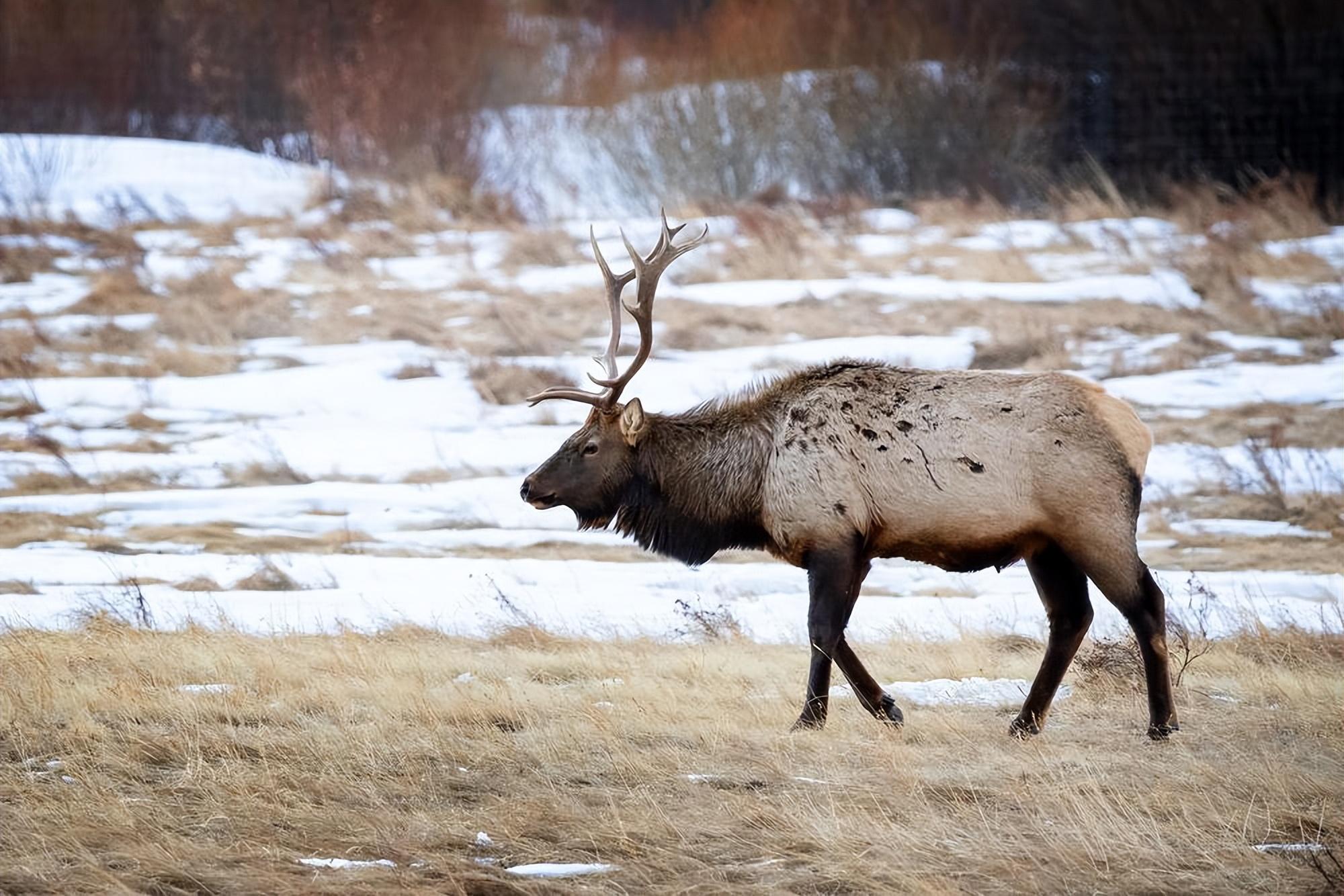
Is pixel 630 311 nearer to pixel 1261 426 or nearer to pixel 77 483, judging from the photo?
pixel 77 483

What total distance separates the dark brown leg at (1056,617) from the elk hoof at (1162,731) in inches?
18.2

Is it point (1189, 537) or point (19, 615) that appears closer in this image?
point (19, 615)

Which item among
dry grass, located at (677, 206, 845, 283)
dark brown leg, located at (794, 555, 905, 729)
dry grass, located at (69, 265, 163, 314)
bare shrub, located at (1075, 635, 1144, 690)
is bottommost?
dry grass, located at (69, 265, 163, 314)

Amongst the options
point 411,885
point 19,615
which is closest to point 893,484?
point 411,885

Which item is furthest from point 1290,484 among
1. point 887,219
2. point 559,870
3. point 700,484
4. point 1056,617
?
point 887,219

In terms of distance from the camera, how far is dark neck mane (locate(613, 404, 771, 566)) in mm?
7254

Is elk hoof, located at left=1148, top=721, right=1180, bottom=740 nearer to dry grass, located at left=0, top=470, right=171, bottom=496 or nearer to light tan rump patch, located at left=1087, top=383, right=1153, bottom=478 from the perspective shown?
light tan rump patch, located at left=1087, top=383, right=1153, bottom=478

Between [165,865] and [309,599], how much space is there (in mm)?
5210

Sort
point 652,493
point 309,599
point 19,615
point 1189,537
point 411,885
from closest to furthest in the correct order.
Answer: point 411,885 → point 652,493 → point 19,615 → point 309,599 → point 1189,537

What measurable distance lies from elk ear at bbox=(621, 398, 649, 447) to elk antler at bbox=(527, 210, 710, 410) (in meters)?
0.11

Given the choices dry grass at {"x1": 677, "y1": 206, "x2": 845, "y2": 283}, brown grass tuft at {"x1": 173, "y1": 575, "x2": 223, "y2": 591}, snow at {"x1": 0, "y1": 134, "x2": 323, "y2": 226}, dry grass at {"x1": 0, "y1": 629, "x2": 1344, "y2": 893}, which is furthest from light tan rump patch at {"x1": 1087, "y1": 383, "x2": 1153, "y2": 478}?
snow at {"x1": 0, "y1": 134, "x2": 323, "y2": 226}

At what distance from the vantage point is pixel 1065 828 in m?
4.95

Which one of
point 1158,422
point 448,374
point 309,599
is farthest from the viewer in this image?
point 448,374

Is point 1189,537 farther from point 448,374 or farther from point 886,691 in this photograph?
point 448,374
